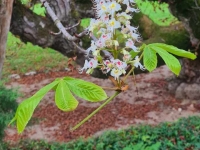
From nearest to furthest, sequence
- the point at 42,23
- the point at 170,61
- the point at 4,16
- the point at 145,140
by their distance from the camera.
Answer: the point at 170,61, the point at 4,16, the point at 42,23, the point at 145,140

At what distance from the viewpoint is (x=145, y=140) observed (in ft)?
13.5

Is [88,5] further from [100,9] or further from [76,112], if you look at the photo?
[100,9]

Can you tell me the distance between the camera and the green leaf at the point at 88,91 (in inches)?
36.9

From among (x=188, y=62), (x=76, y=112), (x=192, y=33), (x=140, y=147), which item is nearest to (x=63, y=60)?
(x=76, y=112)

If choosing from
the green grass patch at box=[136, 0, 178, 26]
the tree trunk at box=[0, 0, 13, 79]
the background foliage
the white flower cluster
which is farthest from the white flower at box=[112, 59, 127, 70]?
the green grass patch at box=[136, 0, 178, 26]

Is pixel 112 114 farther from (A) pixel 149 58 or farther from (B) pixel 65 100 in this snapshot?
(B) pixel 65 100

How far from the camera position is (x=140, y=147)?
3477mm

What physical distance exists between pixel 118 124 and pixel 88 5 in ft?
6.19

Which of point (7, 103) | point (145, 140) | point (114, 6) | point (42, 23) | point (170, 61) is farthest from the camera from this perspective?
point (145, 140)

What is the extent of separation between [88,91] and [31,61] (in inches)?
312

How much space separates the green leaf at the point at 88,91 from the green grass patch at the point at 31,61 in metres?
6.72

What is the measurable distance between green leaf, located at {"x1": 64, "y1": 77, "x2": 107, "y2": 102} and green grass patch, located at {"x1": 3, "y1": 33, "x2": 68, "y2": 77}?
6.72 m

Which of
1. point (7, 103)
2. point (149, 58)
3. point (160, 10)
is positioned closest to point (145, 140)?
point (7, 103)

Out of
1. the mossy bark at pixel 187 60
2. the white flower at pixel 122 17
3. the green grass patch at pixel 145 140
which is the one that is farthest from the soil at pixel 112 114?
Answer: the white flower at pixel 122 17
